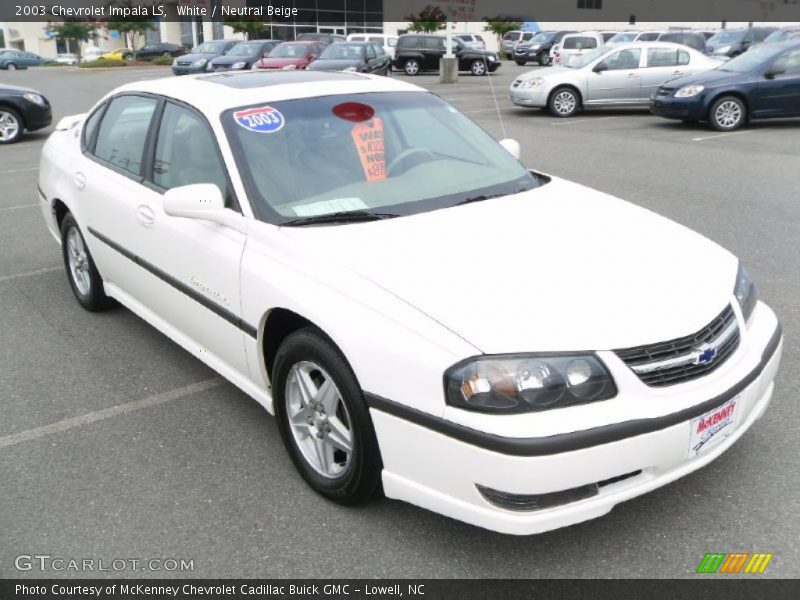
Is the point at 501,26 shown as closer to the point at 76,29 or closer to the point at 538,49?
the point at 538,49

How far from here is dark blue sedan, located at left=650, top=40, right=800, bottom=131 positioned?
44.3ft

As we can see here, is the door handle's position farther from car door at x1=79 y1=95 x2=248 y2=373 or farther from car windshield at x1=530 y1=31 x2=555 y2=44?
car windshield at x1=530 y1=31 x2=555 y2=44

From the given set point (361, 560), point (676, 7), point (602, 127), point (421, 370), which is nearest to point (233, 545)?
point (361, 560)

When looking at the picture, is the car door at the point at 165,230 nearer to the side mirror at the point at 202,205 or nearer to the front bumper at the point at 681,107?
the side mirror at the point at 202,205

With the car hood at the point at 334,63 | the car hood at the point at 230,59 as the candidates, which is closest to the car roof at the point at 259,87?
the car hood at the point at 334,63

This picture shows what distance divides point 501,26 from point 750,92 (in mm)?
41217

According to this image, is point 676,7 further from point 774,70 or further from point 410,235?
point 410,235

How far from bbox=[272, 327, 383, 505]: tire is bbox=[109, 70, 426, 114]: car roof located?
1.41 metres

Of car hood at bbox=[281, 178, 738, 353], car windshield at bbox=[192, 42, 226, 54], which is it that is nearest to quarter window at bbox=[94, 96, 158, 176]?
car hood at bbox=[281, 178, 738, 353]

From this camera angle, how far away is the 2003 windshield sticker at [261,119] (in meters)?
3.77

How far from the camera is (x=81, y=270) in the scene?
18.1ft

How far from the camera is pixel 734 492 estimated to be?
3211 millimetres

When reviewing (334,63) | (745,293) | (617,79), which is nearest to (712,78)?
(617,79)

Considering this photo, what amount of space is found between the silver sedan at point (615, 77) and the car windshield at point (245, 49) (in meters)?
13.4
